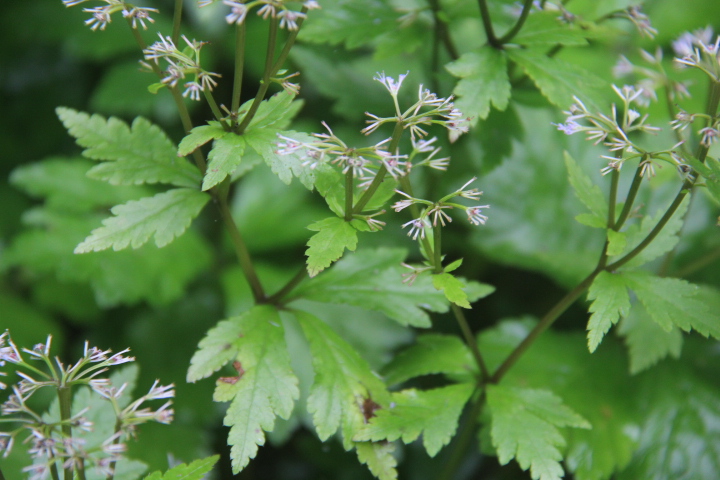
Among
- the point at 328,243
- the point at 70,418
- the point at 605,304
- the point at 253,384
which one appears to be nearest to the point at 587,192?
the point at 605,304

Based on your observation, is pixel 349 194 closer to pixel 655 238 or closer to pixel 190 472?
pixel 190 472

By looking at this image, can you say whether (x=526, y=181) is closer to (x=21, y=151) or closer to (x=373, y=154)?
(x=373, y=154)

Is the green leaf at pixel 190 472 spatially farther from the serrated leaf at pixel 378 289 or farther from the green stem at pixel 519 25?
the green stem at pixel 519 25

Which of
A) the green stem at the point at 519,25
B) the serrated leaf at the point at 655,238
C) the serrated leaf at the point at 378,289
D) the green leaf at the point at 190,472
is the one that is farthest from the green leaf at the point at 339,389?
the green stem at the point at 519,25

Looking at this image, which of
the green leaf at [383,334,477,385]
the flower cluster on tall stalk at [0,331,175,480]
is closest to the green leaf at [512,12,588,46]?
the green leaf at [383,334,477,385]

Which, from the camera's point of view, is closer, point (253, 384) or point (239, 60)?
point (239, 60)

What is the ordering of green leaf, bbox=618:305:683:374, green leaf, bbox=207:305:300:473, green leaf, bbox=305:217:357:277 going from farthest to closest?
green leaf, bbox=618:305:683:374 → green leaf, bbox=207:305:300:473 → green leaf, bbox=305:217:357:277

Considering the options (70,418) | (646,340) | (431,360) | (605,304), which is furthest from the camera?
(646,340)

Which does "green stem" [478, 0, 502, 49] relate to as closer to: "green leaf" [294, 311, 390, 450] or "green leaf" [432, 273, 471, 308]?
"green leaf" [432, 273, 471, 308]
